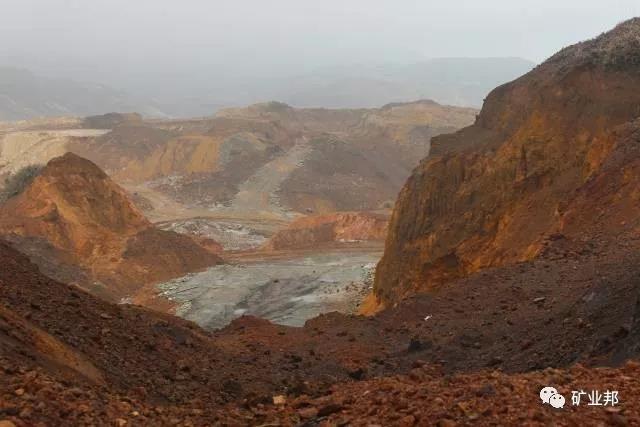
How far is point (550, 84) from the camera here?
20031 millimetres

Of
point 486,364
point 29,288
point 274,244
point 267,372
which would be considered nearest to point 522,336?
point 486,364

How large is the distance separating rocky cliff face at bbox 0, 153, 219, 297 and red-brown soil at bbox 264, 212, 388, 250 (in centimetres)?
739

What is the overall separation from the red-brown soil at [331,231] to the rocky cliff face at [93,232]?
24.3 feet

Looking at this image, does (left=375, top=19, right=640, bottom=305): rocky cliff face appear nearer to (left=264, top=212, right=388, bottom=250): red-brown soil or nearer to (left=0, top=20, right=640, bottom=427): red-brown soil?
(left=0, top=20, right=640, bottom=427): red-brown soil

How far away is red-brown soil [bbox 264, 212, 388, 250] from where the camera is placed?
138 ft

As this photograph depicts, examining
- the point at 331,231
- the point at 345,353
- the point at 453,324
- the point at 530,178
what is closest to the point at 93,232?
the point at 331,231

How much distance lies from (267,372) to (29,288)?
3.89 metres

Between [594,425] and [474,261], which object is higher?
[594,425]

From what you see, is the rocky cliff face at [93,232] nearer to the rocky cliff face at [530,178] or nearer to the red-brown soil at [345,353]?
the rocky cliff face at [530,178]

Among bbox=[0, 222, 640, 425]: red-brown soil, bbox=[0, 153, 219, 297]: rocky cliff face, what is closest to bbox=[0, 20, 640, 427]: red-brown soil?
bbox=[0, 222, 640, 425]: red-brown soil

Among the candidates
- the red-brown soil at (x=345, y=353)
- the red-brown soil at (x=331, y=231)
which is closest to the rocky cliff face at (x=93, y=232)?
the red-brown soil at (x=331, y=231)

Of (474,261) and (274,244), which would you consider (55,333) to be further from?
(274,244)

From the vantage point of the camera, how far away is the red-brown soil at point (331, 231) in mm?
42062

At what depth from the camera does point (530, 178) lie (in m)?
17.8
